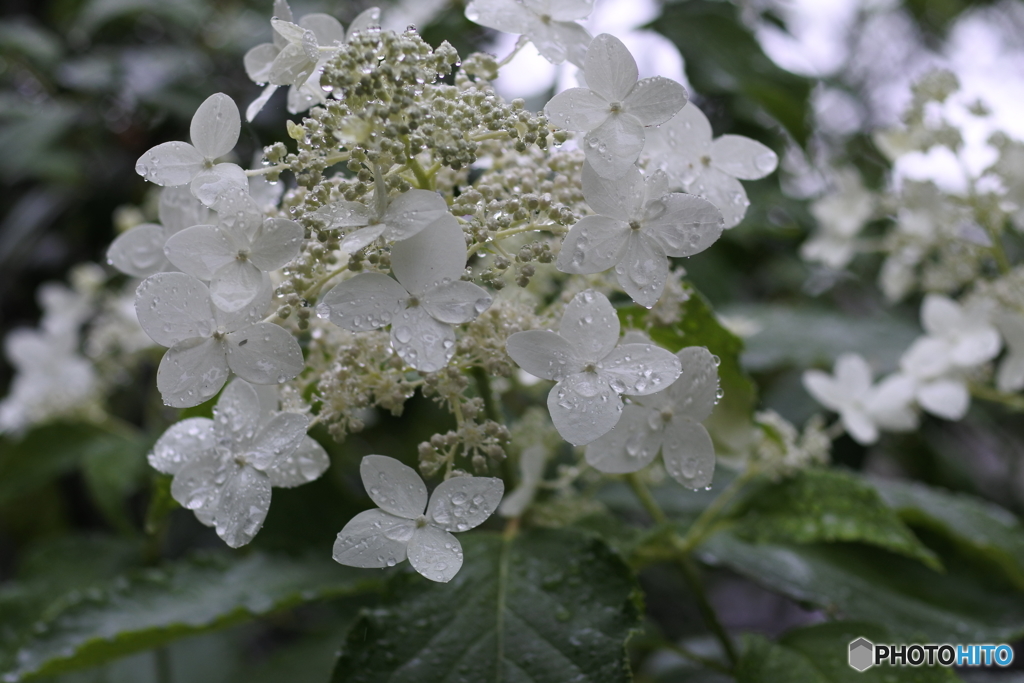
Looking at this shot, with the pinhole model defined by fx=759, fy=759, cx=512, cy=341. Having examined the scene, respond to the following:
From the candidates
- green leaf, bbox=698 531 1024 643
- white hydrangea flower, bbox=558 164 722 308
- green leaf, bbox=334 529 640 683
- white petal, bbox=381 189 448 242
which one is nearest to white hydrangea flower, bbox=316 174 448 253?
white petal, bbox=381 189 448 242

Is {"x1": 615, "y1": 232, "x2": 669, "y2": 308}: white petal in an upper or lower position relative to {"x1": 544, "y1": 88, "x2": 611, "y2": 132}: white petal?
lower

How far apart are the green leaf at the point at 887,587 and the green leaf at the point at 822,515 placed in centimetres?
3

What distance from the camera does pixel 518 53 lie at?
24.9 inches

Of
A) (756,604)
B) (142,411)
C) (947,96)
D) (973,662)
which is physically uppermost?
(947,96)

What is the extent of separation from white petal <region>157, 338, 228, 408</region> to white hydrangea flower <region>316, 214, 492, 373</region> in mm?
100

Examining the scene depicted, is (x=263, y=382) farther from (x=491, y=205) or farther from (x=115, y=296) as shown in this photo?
(x=115, y=296)

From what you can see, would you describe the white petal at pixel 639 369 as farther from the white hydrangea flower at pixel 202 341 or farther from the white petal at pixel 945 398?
the white petal at pixel 945 398

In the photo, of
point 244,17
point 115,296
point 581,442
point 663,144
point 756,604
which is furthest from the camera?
point 244,17

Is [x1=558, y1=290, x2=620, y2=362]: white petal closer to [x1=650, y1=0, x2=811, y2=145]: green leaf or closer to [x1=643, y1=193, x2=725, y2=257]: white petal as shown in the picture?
[x1=643, y1=193, x2=725, y2=257]: white petal

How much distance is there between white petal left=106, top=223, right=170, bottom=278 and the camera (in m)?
0.69

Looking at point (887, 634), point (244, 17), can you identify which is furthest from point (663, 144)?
point (244, 17)

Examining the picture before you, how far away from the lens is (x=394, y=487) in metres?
0.52

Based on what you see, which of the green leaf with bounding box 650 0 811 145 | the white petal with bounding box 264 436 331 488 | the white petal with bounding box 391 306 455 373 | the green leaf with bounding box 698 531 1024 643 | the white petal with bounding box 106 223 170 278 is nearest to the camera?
the white petal with bounding box 391 306 455 373

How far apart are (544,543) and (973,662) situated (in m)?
0.49
